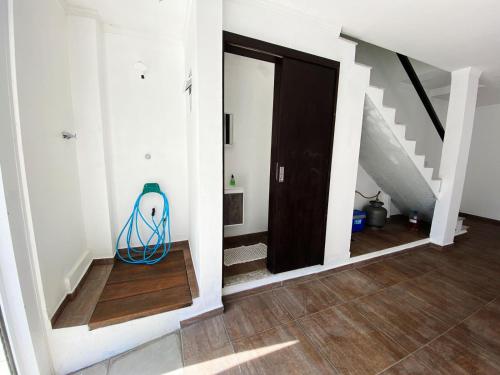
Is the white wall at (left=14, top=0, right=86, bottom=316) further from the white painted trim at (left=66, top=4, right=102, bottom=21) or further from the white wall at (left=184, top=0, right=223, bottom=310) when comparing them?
the white wall at (left=184, top=0, right=223, bottom=310)

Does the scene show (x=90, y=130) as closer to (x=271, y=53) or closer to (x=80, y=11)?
(x=80, y=11)

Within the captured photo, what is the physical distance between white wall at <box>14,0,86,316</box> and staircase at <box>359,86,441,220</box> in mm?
2780

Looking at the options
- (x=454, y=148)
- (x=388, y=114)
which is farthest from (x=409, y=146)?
(x=454, y=148)

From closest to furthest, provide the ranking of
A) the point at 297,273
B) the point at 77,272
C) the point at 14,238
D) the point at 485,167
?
the point at 14,238, the point at 77,272, the point at 297,273, the point at 485,167

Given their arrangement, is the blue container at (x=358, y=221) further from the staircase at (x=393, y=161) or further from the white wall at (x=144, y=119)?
the white wall at (x=144, y=119)

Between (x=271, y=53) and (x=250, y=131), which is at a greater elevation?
(x=271, y=53)

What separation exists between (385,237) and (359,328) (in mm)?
2037

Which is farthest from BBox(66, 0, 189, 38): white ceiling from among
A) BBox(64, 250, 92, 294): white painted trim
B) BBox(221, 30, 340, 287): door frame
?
BBox(64, 250, 92, 294): white painted trim

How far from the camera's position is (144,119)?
2154mm

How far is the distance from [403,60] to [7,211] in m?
4.07

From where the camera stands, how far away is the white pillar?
8.89ft

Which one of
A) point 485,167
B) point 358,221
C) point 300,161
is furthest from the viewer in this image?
point 485,167

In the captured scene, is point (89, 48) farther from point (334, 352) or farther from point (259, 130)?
point (334, 352)

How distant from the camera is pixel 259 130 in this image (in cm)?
286
